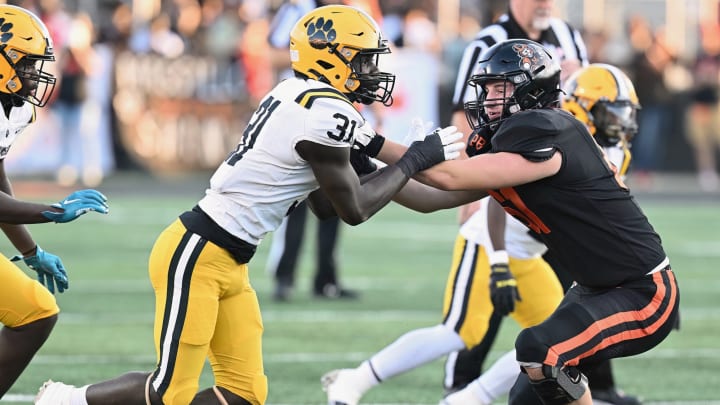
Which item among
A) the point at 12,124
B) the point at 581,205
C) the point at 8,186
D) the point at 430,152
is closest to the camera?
the point at 581,205

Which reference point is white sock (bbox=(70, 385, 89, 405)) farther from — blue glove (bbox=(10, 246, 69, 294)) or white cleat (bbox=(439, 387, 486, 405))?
white cleat (bbox=(439, 387, 486, 405))

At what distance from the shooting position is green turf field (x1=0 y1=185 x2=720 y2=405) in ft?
22.8

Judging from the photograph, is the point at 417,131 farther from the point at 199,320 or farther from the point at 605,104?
the point at 605,104

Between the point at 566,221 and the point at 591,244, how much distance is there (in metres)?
0.12

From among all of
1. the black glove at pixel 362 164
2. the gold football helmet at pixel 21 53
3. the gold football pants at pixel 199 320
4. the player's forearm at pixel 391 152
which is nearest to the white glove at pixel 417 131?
the player's forearm at pixel 391 152

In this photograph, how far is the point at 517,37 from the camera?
673 centimetres

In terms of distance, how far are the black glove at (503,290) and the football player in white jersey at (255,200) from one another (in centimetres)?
107

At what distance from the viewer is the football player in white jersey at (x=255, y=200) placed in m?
4.80

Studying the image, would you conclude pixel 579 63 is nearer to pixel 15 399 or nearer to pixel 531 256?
pixel 531 256

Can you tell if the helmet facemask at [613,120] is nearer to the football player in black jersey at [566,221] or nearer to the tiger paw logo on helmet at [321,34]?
the football player in black jersey at [566,221]

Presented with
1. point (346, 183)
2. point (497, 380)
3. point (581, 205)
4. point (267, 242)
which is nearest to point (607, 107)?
point (497, 380)

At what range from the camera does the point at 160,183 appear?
18.4 metres

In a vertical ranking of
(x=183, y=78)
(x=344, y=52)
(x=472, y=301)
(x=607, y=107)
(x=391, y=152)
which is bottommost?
(x=183, y=78)

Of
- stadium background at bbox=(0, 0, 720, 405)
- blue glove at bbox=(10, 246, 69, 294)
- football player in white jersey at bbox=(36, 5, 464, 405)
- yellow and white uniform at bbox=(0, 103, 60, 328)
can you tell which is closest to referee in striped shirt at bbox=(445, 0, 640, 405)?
stadium background at bbox=(0, 0, 720, 405)
